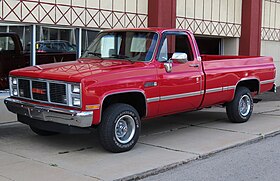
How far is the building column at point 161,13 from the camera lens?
12.6 m

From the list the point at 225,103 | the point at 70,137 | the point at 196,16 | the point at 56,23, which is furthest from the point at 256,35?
the point at 70,137

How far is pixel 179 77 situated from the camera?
793 cm

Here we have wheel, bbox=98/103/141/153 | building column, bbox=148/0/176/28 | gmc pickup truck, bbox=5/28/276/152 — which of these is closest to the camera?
gmc pickup truck, bbox=5/28/276/152

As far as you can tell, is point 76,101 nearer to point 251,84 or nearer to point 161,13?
point 251,84

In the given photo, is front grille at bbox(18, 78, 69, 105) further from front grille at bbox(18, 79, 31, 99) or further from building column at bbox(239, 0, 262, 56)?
building column at bbox(239, 0, 262, 56)

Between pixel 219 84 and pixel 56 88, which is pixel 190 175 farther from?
pixel 219 84

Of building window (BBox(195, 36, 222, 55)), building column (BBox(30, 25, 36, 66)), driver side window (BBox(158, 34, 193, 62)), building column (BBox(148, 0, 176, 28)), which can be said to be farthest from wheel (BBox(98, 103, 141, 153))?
building window (BBox(195, 36, 222, 55))

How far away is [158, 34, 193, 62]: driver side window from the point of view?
7.87 metres

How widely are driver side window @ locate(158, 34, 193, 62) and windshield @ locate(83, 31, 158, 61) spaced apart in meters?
0.22

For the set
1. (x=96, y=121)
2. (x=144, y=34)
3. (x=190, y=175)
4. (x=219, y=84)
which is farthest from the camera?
(x=219, y=84)

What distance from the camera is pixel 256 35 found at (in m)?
17.1

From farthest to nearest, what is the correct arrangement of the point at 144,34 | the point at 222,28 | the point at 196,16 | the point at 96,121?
1. the point at 222,28
2. the point at 196,16
3. the point at 144,34
4. the point at 96,121

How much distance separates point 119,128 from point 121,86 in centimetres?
73

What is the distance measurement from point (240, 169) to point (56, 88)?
10.2 ft
